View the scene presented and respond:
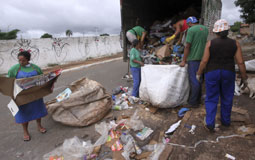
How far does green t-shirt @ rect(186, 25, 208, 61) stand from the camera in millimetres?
2797

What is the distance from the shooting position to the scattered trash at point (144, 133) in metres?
2.45

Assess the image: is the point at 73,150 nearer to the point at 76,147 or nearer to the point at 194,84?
the point at 76,147

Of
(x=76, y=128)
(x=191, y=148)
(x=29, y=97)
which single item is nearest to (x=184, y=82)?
(x=191, y=148)

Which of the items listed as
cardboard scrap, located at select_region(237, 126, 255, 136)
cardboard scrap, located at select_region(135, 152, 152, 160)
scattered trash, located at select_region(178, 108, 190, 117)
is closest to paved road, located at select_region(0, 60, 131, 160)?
cardboard scrap, located at select_region(135, 152, 152, 160)

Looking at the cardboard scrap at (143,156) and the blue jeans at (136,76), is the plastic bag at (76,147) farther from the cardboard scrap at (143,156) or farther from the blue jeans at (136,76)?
the blue jeans at (136,76)

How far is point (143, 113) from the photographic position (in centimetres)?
314

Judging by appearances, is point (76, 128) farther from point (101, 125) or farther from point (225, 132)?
point (225, 132)

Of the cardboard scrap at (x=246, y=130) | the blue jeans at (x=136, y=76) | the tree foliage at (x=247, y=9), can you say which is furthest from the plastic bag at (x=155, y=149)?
the tree foliage at (x=247, y=9)

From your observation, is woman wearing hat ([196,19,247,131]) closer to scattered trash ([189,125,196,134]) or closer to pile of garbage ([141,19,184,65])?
scattered trash ([189,125,196,134])

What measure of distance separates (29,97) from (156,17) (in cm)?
541


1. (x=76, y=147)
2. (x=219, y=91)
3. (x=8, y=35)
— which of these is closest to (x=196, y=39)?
(x=219, y=91)

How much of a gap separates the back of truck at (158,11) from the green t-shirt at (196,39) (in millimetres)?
1119

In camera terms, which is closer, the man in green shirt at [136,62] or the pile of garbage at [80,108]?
the pile of garbage at [80,108]

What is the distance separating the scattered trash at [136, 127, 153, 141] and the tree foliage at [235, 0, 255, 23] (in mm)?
21970
